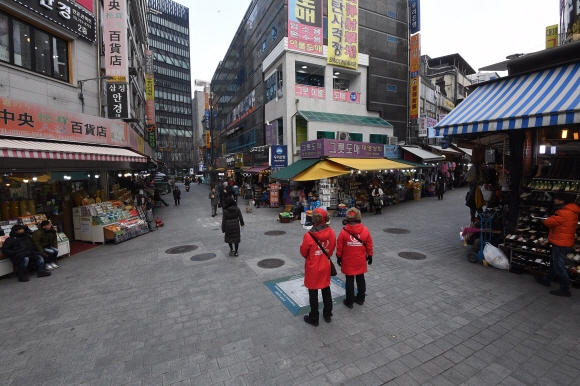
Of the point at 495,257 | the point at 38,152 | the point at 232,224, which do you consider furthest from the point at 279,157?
the point at 495,257

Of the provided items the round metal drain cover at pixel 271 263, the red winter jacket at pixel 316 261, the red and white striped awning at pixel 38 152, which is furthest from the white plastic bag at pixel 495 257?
the red and white striped awning at pixel 38 152

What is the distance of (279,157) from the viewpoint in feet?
69.6

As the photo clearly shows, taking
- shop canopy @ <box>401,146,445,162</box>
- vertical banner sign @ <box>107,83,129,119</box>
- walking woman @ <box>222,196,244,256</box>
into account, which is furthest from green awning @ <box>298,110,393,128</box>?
walking woman @ <box>222,196,244,256</box>

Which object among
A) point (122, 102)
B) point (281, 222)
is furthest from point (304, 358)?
point (122, 102)

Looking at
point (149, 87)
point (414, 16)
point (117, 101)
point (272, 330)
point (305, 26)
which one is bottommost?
point (272, 330)

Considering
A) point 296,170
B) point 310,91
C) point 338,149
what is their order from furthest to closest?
point 310,91 → point 296,170 → point 338,149

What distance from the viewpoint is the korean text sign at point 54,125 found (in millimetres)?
8578

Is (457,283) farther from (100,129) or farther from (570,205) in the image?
(100,129)

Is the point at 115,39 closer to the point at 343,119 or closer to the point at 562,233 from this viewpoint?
the point at 343,119

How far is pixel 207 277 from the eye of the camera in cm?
722

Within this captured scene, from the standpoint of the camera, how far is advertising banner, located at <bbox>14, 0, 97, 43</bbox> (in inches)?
391

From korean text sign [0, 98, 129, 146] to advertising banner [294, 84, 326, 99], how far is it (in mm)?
12574

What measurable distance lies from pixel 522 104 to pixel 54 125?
46.4ft

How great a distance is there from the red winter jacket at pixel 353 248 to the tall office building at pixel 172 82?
84934 mm
